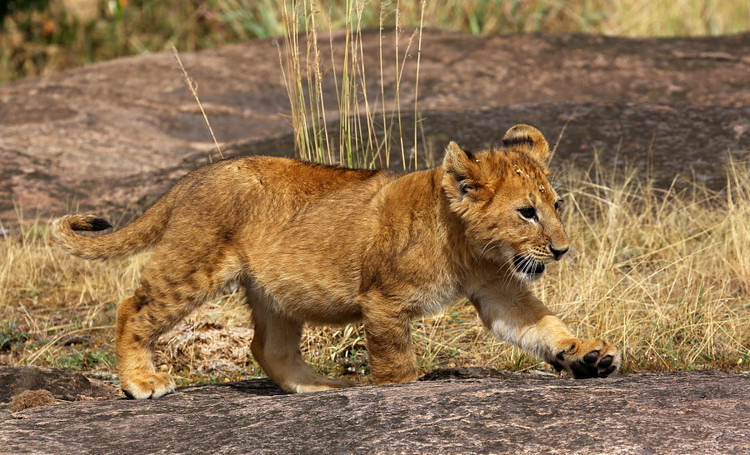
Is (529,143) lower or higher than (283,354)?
higher

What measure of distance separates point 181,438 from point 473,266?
5.42 ft

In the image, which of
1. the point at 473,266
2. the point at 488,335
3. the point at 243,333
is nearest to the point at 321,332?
the point at 243,333

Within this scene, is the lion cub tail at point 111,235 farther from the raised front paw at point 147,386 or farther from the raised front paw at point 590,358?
the raised front paw at point 590,358

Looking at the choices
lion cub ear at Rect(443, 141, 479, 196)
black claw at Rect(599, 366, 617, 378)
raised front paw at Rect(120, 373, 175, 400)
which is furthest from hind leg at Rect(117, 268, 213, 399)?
black claw at Rect(599, 366, 617, 378)

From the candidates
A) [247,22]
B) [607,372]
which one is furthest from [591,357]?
[247,22]

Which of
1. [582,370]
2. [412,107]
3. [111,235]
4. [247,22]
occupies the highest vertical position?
[247,22]

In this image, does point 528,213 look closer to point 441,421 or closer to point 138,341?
point 441,421

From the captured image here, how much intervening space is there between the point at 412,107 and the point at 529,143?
5.87 m

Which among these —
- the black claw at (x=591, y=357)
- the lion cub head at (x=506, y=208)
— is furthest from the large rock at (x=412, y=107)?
the black claw at (x=591, y=357)

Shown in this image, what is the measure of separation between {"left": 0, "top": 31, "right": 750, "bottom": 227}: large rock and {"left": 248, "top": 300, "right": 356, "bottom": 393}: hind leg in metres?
3.08

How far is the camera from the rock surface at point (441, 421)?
359cm

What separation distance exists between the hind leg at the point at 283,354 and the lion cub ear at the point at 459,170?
129 cm

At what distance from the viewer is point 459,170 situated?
15.9 feet

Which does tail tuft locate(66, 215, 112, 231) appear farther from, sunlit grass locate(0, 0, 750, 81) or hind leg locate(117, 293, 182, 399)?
sunlit grass locate(0, 0, 750, 81)
